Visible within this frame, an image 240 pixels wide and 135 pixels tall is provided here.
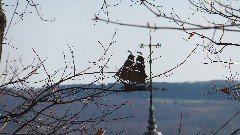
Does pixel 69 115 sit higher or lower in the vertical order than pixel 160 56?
lower

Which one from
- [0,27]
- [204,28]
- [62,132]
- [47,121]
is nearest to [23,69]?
[47,121]

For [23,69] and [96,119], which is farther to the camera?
[23,69]

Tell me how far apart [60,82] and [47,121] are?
1295 millimetres

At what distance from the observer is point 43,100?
475cm

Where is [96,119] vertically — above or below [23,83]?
below

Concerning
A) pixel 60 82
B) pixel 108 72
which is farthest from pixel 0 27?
pixel 108 72

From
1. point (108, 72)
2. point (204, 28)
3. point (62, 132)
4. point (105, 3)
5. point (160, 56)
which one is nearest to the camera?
point (204, 28)

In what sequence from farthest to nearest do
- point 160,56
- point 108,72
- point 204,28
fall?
1. point 160,56
2. point 108,72
3. point 204,28

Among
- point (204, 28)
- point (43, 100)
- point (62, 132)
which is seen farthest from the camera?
point (62, 132)

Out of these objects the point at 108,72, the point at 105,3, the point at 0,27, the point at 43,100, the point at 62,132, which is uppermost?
the point at 105,3

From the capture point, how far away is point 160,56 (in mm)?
6938

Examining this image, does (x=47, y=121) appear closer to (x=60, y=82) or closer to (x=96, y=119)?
(x=96, y=119)

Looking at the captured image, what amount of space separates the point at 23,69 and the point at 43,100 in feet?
8.82

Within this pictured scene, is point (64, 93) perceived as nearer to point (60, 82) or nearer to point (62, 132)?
point (60, 82)
